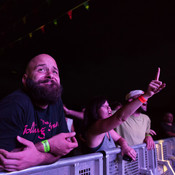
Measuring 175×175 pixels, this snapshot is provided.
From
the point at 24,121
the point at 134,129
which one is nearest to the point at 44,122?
the point at 24,121

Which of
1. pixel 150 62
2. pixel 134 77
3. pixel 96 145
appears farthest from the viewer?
pixel 134 77

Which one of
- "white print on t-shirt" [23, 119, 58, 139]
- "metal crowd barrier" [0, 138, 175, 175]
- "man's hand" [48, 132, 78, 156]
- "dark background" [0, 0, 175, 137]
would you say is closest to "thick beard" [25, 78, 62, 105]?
"white print on t-shirt" [23, 119, 58, 139]

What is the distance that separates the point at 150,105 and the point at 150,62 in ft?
12.5

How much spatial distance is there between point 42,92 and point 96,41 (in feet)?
13.8

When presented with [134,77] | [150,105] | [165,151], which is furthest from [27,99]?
[150,105]

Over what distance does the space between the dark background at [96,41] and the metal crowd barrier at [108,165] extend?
267 centimetres

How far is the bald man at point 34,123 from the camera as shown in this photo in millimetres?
883

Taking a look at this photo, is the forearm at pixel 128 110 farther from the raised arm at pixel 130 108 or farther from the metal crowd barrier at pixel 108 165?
the metal crowd barrier at pixel 108 165

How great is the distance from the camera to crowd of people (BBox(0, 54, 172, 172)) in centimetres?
92

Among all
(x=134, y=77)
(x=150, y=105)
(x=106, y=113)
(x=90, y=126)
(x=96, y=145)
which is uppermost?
(x=134, y=77)

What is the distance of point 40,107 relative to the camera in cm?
126

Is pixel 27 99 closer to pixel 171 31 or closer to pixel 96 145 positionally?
pixel 96 145

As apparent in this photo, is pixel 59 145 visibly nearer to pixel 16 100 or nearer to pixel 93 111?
pixel 16 100

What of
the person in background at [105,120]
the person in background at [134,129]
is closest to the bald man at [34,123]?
the person in background at [105,120]
